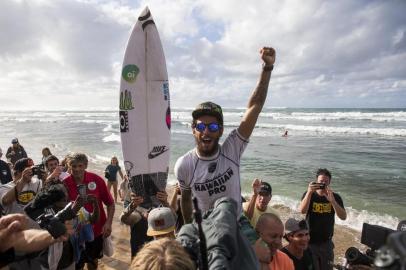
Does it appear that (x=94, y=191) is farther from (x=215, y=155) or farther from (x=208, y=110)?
(x=208, y=110)

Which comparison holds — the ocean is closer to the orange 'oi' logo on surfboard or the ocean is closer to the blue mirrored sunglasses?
the orange 'oi' logo on surfboard

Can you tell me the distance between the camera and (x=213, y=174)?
262 centimetres

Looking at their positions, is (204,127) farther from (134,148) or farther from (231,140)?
(134,148)

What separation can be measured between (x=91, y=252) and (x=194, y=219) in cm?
330

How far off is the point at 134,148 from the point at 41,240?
356 cm

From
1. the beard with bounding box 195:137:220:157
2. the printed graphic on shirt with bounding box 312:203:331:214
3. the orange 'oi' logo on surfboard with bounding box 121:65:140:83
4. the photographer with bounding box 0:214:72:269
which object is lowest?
the printed graphic on shirt with bounding box 312:203:331:214

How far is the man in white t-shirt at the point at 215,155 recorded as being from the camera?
2623 millimetres

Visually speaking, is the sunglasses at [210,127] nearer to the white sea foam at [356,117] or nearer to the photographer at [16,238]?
the photographer at [16,238]

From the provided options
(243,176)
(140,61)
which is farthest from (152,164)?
(243,176)

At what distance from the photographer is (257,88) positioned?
283cm

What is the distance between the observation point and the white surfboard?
5.68m

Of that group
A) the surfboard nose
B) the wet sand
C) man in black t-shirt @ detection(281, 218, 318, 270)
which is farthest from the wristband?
the wet sand

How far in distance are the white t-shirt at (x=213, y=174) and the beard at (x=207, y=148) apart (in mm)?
37

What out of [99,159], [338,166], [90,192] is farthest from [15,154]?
[338,166]
